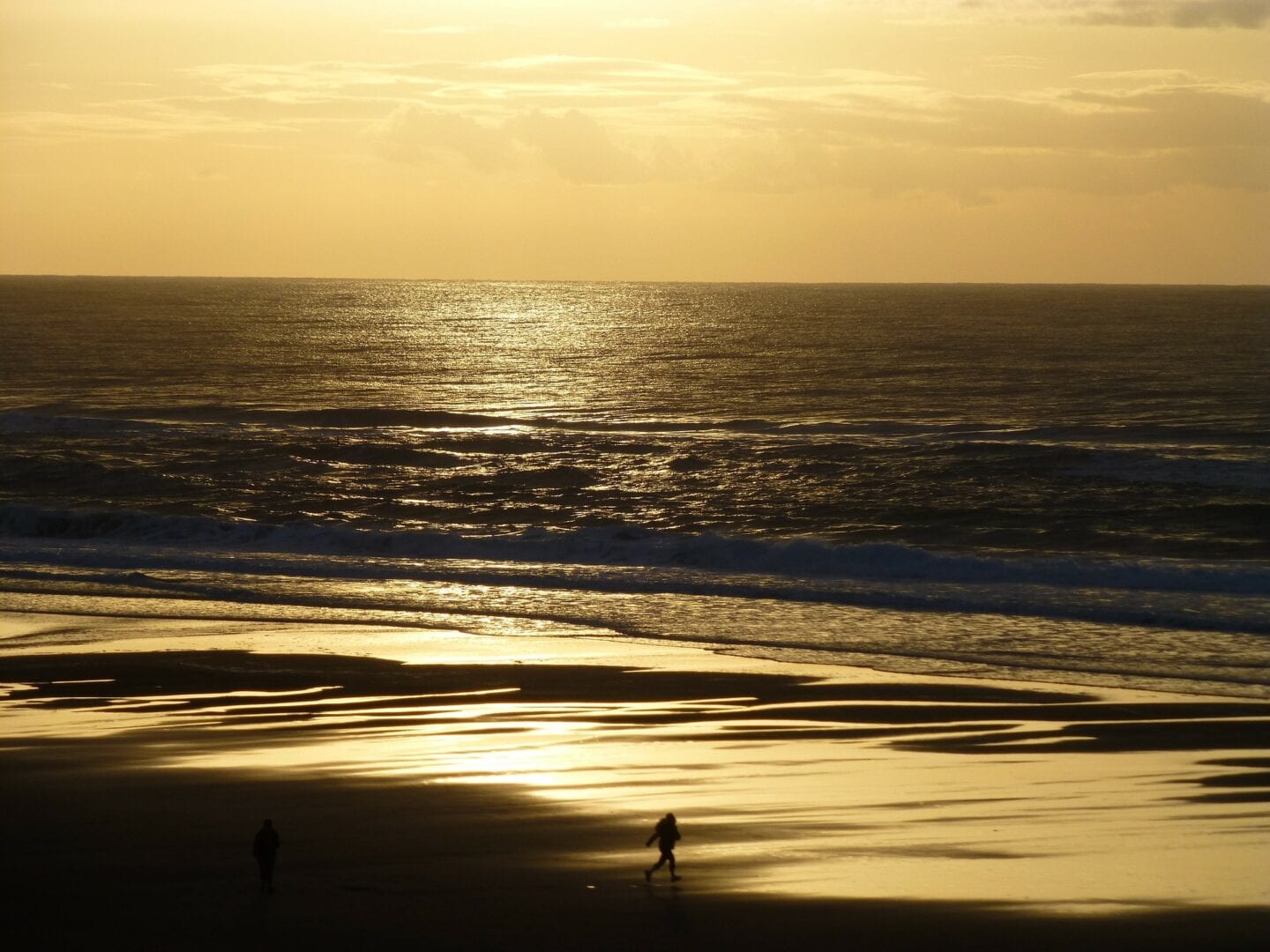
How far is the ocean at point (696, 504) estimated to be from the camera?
23.2 meters

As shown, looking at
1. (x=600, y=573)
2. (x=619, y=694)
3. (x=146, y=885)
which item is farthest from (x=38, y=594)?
(x=146, y=885)

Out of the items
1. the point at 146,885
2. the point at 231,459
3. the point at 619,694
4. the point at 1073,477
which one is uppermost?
the point at 231,459

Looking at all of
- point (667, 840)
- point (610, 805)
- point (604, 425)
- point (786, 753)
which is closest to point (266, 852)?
point (667, 840)

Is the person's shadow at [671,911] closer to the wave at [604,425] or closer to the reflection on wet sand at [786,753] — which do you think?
the reflection on wet sand at [786,753]

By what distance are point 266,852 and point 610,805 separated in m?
3.53

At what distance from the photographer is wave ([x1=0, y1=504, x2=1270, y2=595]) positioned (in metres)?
26.8

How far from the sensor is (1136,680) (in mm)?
18547

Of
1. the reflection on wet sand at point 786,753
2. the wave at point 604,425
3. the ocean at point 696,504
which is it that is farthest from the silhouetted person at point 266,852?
the wave at point 604,425

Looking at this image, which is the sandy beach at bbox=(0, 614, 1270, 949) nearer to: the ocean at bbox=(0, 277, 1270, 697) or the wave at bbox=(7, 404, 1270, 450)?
the ocean at bbox=(0, 277, 1270, 697)

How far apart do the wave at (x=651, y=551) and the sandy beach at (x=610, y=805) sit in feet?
30.3

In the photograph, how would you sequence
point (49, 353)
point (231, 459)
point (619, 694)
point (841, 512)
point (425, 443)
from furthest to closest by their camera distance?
point (49, 353), point (425, 443), point (231, 459), point (841, 512), point (619, 694)

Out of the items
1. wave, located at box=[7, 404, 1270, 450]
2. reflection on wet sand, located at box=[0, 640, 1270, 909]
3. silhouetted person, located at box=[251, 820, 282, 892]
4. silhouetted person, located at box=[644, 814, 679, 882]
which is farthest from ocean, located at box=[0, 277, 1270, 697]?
silhouetted person, located at box=[251, 820, 282, 892]

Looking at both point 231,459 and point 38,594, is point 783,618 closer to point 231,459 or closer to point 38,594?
point 38,594

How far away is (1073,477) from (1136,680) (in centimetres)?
1927
